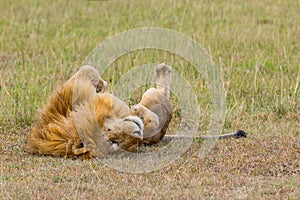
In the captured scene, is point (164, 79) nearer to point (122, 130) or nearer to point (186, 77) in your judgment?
point (122, 130)

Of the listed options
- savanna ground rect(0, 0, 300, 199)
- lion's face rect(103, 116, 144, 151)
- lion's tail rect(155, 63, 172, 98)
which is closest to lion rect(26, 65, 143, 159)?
lion's face rect(103, 116, 144, 151)

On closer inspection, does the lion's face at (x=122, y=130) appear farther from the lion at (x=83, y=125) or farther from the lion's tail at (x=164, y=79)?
the lion's tail at (x=164, y=79)

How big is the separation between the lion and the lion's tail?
73 cm

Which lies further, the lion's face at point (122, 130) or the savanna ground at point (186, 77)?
the lion's face at point (122, 130)

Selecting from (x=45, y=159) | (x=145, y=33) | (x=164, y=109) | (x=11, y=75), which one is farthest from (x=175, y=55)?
(x=45, y=159)

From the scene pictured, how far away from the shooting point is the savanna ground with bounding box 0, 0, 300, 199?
4215 millimetres

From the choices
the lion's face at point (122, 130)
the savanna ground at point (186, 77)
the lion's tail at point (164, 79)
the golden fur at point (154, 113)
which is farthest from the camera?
the lion's tail at point (164, 79)

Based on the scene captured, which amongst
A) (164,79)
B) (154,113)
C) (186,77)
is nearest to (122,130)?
(154,113)

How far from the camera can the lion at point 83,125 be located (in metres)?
4.62

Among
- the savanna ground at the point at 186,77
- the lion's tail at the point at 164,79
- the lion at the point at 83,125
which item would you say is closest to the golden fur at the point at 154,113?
the lion's tail at the point at 164,79

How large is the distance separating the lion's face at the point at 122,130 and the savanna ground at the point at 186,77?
0.23 meters

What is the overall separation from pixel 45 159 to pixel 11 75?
264 centimetres

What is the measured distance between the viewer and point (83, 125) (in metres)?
4.61

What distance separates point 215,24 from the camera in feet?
31.3
